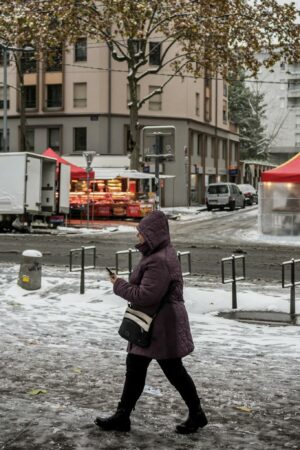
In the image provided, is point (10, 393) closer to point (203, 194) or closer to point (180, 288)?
point (180, 288)

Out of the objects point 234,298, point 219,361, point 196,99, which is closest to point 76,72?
point 196,99

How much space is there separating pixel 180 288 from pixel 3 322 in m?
4.70

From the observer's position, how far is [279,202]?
78.4 feet

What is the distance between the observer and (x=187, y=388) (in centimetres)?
462

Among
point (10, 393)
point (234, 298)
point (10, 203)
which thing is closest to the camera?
point (10, 393)

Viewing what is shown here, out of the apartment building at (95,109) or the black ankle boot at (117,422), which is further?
the apartment building at (95,109)

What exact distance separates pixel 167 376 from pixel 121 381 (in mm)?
1454

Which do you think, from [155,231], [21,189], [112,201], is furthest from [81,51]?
[155,231]

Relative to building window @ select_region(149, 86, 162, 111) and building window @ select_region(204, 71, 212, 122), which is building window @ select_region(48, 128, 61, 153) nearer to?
building window @ select_region(149, 86, 162, 111)

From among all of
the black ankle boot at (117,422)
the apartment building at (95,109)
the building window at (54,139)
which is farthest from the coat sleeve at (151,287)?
the building window at (54,139)

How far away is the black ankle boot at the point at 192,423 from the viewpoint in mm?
4592

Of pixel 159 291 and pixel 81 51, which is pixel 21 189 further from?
pixel 81 51

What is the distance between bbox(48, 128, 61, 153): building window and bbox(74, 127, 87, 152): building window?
1.44 meters

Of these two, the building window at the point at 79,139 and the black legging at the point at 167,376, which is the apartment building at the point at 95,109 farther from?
the black legging at the point at 167,376
